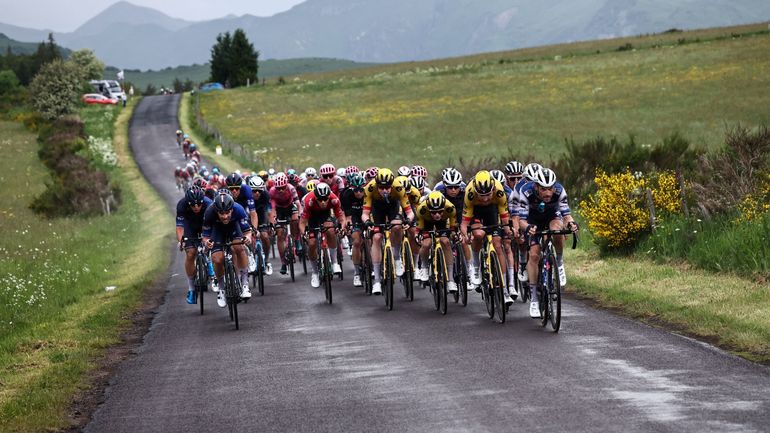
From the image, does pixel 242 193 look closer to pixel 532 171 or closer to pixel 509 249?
pixel 509 249

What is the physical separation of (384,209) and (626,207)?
5272 millimetres

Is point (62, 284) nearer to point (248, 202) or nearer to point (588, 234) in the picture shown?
point (248, 202)

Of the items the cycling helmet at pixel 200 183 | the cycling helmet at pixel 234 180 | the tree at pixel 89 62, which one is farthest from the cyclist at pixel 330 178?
the tree at pixel 89 62

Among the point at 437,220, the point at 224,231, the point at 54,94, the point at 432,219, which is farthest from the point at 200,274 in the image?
the point at 54,94

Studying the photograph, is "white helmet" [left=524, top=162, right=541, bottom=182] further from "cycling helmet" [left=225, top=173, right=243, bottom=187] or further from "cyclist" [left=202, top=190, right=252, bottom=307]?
"cycling helmet" [left=225, top=173, right=243, bottom=187]

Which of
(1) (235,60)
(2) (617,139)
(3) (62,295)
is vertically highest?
(1) (235,60)

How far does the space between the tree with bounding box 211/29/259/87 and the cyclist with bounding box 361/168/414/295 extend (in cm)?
11602

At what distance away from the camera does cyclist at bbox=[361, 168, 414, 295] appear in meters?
16.8

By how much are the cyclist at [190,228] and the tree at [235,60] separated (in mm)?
115415

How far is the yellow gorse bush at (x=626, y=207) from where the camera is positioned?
19953 mm

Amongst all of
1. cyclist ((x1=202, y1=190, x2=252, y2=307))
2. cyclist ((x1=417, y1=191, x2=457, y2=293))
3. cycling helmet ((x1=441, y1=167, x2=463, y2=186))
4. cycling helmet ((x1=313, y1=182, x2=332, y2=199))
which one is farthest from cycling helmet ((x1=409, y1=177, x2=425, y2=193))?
cyclist ((x1=202, y1=190, x2=252, y2=307))

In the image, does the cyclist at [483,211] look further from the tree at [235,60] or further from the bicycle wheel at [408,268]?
the tree at [235,60]

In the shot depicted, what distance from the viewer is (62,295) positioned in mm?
21562

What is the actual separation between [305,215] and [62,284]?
7640mm
